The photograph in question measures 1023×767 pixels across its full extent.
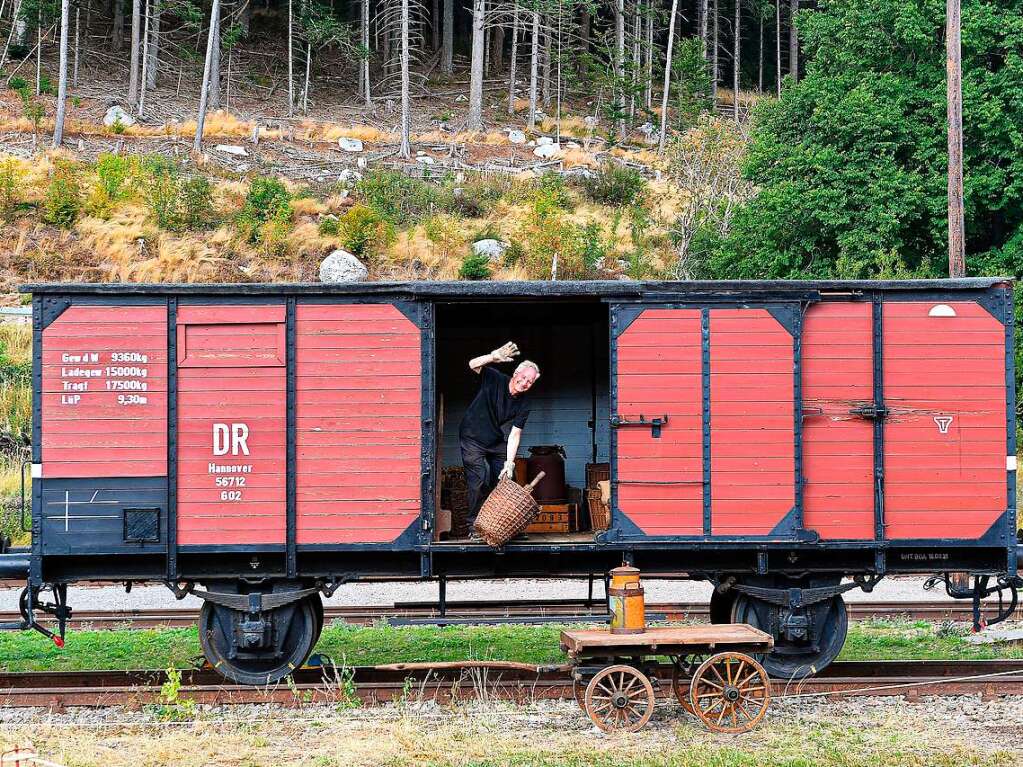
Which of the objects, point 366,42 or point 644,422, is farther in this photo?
point 366,42

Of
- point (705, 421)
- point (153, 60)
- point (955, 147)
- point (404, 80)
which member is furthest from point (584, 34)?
point (705, 421)

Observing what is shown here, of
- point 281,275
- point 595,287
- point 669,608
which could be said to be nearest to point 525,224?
point 281,275

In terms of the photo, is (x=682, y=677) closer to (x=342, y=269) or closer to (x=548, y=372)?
(x=548, y=372)

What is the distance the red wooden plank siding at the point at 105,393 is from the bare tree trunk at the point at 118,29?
4676 cm

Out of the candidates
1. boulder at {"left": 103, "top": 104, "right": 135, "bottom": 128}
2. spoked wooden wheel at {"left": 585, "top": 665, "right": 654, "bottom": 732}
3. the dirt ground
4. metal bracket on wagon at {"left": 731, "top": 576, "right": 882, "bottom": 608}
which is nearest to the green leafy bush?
boulder at {"left": 103, "top": 104, "right": 135, "bottom": 128}

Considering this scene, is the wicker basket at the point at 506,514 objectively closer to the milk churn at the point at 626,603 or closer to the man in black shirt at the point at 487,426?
the man in black shirt at the point at 487,426

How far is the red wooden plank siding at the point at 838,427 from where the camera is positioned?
367 inches

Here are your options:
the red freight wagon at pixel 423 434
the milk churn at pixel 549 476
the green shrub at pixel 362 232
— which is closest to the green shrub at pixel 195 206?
the green shrub at pixel 362 232

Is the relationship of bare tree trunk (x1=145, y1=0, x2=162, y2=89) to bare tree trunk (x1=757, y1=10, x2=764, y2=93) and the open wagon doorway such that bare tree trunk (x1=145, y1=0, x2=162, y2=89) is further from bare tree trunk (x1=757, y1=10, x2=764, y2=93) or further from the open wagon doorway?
the open wagon doorway

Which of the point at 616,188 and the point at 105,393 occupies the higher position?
the point at 616,188

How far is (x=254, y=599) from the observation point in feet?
30.5

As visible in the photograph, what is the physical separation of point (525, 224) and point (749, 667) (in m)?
23.3

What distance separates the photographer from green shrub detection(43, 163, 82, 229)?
98.3 feet

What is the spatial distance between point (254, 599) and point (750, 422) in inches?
191
